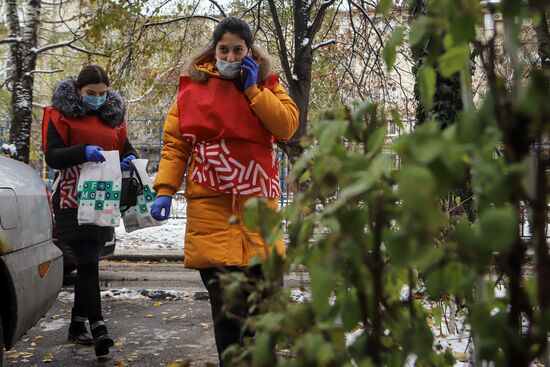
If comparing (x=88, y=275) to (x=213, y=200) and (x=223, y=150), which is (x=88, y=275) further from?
(x=223, y=150)

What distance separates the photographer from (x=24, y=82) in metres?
8.35

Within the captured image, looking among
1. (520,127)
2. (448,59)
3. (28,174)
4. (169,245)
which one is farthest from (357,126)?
(169,245)

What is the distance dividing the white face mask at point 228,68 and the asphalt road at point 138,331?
1017 millimetres

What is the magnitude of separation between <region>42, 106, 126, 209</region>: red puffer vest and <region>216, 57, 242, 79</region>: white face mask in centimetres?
140

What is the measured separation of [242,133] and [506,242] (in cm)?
221

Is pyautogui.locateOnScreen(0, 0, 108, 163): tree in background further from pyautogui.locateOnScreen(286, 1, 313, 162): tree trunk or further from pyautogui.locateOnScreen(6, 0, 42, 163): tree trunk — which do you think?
pyautogui.locateOnScreen(286, 1, 313, 162): tree trunk

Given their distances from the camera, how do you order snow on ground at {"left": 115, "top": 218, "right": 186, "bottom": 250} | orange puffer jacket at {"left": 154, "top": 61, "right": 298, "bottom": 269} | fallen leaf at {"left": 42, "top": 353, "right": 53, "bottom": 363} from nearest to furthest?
orange puffer jacket at {"left": 154, "top": 61, "right": 298, "bottom": 269}
fallen leaf at {"left": 42, "top": 353, "right": 53, "bottom": 363}
snow on ground at {"left": 115, "top": 218, "right": 186, "bottom": 250}

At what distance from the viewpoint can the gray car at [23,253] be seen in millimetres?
3004

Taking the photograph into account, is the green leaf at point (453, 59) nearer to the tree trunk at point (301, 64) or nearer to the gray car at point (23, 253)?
the gray car at point (23, 253)

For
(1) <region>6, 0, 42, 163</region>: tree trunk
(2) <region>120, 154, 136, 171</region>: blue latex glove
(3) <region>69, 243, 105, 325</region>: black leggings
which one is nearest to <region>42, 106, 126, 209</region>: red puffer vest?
(2) <region>120, 154, 136, 171</region>: blue latex glove

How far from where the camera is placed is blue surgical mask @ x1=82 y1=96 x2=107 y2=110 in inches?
162

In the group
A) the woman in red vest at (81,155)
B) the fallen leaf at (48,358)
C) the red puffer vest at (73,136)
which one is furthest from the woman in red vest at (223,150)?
the fallen leaf at (48,358)

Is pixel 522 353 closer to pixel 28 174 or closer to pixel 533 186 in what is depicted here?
pixel 533 186

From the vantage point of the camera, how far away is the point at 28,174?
11.5 ft
